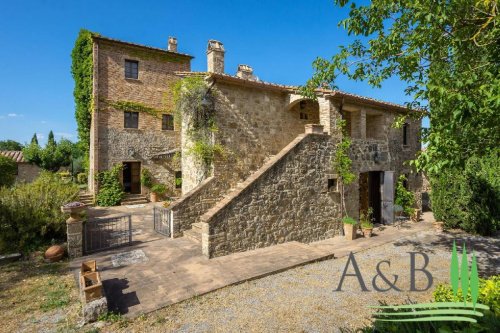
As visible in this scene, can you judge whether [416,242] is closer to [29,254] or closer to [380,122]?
[380,122]

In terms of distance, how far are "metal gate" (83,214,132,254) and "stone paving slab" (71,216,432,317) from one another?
17.1 inches

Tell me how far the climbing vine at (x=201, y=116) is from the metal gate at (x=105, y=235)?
10.2 feet

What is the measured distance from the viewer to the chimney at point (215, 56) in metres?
11.1

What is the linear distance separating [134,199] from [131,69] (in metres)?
7.91

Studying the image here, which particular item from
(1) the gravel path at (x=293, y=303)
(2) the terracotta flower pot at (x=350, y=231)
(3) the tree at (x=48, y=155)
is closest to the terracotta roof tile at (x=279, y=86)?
(2) the terracotta flower pot at (x=350, y=231)

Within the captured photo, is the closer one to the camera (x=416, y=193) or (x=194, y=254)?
(x=194, y=254)

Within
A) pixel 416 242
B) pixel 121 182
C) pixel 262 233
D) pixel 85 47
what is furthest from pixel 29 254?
pixel 85 47

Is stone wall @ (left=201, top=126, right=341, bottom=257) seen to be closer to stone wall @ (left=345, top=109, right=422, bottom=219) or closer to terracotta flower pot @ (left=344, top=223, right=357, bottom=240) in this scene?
terracotta flower pot @ (left=344, top=223, right=357, bottom=240)

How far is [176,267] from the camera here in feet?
21.2

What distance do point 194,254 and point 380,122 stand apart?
9884 mm

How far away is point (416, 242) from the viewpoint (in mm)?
9188

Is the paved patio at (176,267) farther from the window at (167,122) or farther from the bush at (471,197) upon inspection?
the window at (167,122)

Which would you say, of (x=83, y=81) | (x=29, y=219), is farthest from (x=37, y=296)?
(x=83, y=81)

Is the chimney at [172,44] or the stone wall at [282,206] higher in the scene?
the chimney at [172,44]
